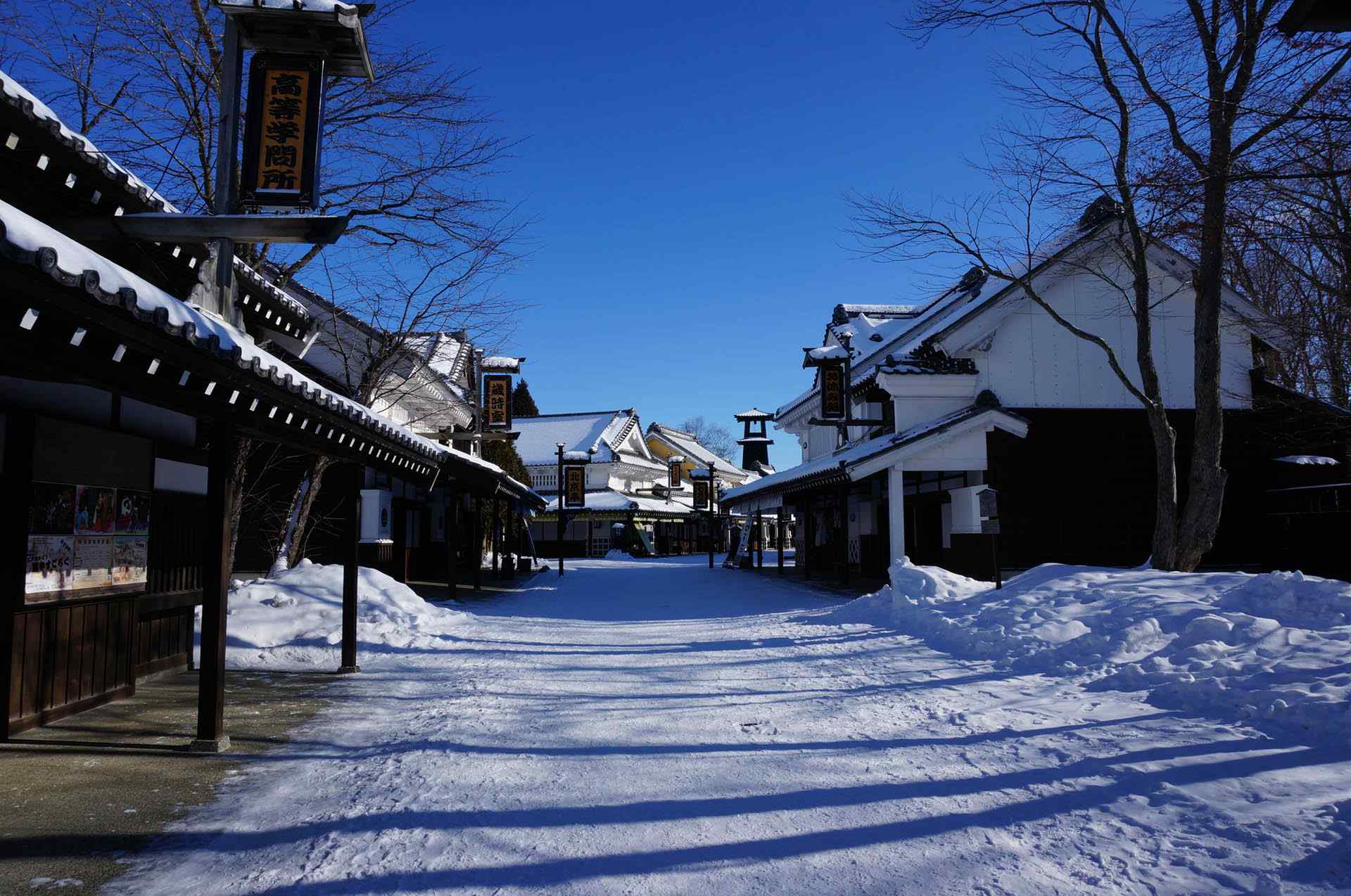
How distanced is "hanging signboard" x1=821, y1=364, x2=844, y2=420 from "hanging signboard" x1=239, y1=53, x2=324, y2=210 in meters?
15.5

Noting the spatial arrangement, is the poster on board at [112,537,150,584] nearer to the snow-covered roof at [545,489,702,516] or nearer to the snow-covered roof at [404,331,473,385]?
the snow-covered roof at [404,331,473,385]

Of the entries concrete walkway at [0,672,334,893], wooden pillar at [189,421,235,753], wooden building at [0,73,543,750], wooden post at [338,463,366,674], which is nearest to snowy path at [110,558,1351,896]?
concrete walkway at [0,672,334,893]

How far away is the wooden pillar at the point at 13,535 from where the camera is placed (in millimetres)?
5391

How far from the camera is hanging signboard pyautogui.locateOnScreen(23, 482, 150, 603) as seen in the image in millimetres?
5824

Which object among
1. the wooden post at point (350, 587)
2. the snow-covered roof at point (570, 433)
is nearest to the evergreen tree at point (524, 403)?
the snow-covered roof at point (570, 433)

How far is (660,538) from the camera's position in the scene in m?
46.8

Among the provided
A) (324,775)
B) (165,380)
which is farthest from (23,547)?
(324,775)

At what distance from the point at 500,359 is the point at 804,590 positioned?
12073mm

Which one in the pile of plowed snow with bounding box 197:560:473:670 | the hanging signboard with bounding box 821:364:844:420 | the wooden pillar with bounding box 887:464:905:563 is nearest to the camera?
the pile of plowed snow with bounding box 197:560:473:670

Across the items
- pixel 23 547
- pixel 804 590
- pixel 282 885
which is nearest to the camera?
pixel 282 885

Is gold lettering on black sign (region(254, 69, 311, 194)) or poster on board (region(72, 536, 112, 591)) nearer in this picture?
poster on board (region(72, 536, 112, 591))

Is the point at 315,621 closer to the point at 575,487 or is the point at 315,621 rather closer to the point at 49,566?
the point at 49,566

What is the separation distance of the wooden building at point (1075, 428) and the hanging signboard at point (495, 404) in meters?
10.4

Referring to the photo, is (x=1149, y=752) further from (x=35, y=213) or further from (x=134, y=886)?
(x=35, y=213)
